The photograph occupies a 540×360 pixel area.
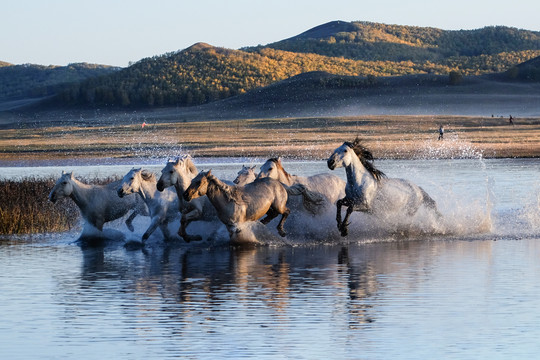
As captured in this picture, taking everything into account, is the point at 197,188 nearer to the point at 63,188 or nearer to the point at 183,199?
the point at 183,199

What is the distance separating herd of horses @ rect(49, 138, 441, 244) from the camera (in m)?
18.0

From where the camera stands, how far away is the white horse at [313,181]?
19.1 metres

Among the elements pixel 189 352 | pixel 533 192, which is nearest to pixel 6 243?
pixel 189 352

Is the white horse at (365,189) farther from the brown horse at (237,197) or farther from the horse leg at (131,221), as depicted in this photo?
the horse leg at (131,221)

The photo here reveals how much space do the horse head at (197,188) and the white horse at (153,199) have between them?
4.24 ft

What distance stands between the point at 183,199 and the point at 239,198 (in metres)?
1.10

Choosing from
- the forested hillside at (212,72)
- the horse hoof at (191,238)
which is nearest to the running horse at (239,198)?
the horse hoof at (191,238)

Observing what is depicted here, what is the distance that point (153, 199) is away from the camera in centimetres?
1905

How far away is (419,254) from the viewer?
1712cm

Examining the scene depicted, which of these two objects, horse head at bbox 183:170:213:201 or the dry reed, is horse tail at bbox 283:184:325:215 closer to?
horse head at bbox 183:170:213:201

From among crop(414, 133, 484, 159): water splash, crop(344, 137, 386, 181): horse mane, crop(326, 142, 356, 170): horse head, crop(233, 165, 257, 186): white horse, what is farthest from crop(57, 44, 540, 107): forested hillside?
crop(326, 142, 356, 170): horse head

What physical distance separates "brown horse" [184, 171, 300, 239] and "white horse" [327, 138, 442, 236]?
99cm

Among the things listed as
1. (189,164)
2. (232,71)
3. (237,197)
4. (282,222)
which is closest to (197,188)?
(237,197)

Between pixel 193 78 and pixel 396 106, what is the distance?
45.0 metres
